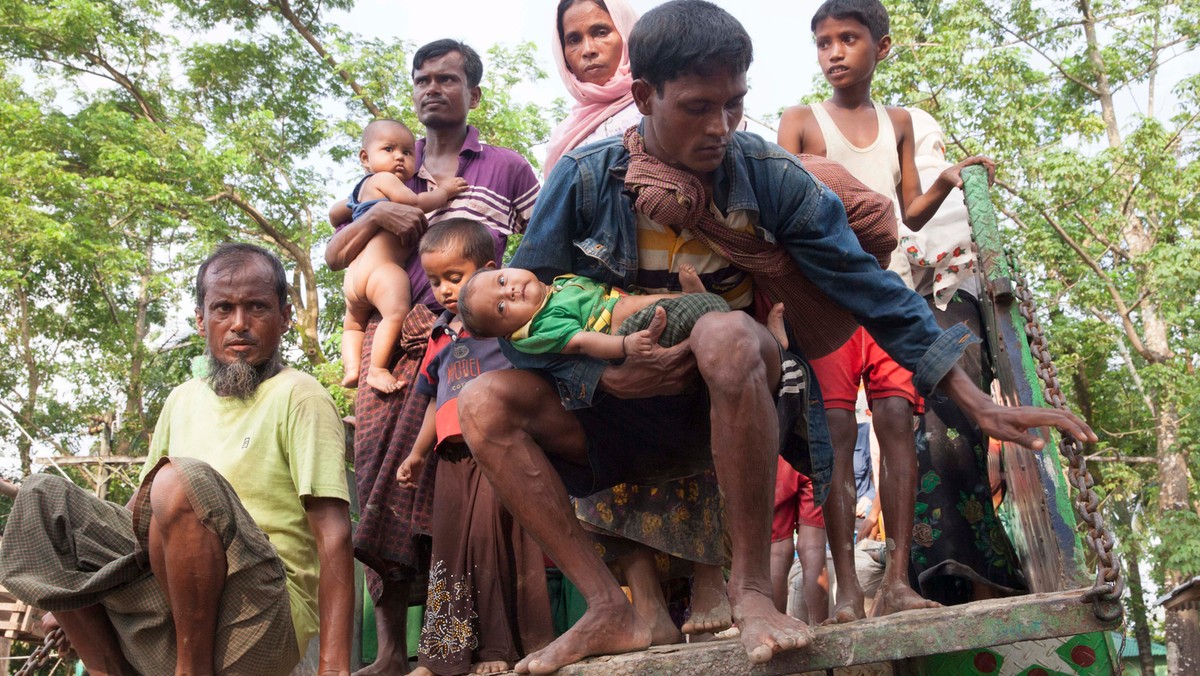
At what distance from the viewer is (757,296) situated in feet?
10.6

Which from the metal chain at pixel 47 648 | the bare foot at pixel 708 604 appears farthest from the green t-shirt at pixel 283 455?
the bare foot at pixel 708 604

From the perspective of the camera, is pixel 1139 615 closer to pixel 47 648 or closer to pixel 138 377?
pixel 138 377

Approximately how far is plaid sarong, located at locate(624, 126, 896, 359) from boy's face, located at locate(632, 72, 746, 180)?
0.07 metres

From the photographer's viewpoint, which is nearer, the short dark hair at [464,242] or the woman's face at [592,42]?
the short dark hair at [464,242]

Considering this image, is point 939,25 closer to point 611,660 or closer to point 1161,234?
point 1161,234

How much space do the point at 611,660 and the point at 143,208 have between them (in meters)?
15.7

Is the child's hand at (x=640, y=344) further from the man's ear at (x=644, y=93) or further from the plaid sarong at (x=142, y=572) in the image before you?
the plaid sarong at (x=142, y=572)

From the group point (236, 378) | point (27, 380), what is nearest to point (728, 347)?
point (236, 378)

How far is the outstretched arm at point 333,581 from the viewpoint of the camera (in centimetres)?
325

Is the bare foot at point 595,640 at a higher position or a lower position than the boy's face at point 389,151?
lower

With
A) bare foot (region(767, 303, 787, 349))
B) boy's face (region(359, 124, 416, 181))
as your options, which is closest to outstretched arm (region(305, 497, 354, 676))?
bare foot (region(767, 303, 787, 349))

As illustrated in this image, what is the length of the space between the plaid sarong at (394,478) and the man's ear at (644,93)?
4.90ft

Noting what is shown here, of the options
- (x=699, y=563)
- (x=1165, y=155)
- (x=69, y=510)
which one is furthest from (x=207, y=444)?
(x=1165, y=155)

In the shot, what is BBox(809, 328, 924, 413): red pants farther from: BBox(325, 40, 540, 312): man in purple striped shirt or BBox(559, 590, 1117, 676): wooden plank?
BBox(325, 40, 540, 312): man in purple striped shirt
